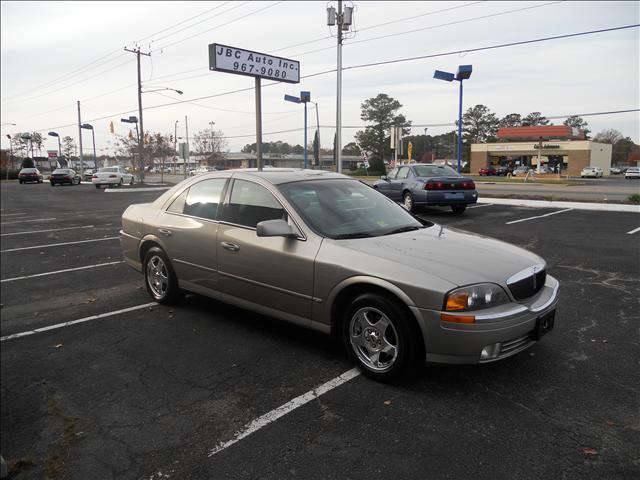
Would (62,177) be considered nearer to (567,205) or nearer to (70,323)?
(567,205)

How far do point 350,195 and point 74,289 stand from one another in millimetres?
4285

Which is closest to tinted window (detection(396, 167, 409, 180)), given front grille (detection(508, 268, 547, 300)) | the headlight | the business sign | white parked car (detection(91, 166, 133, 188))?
the business sign

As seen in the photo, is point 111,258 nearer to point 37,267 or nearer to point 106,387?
point 37,267

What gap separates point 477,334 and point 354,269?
975mm

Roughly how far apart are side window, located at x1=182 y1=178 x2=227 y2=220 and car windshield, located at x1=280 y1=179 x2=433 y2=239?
88 cm

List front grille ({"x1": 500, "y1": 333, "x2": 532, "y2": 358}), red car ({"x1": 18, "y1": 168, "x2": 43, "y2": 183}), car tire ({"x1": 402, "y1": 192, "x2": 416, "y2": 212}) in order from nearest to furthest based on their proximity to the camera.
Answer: front grille ({"x1": 500, "y1": 333, "x2": 532, "y2": 358}) < car tire ({"x1": 402, "y1": 192, "x2": 416, "y2": 212}) < red car ({"x1": 18, "y1": 168, "x2": 43, "y2": 183})

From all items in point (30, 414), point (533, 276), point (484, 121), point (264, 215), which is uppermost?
point (484, 121)

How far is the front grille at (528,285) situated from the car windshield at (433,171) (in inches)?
403

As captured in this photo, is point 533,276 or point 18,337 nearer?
point 533,276

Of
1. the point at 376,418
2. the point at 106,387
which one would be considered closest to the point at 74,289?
the point at 106,387

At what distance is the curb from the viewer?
14.8 meters

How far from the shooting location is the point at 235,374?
12.7 feet

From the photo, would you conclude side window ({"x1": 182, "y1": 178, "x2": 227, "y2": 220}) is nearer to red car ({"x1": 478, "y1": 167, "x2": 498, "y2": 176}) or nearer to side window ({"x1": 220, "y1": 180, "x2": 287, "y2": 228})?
side window ({"x1": 220, "y1": 180, "x2": 287, "y2": 228})

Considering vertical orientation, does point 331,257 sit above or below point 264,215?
below
